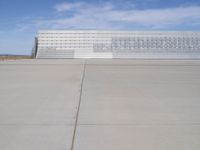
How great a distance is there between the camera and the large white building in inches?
1252

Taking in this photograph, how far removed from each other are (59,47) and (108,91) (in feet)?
87.4

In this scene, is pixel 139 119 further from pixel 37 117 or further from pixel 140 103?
pixel 37 117

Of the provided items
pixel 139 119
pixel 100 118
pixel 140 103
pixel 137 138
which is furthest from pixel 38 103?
pixel 137 138

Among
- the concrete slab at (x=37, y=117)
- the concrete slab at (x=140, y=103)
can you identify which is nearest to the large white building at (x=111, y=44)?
the concrete slab at (x=140, y=103)

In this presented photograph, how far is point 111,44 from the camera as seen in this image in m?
32.2

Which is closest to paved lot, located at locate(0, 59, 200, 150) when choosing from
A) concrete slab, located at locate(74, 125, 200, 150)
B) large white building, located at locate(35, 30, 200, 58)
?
concrete slab, located at locate(74, 125, 200, 150)

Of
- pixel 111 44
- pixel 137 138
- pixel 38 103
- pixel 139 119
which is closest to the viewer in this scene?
pixel 137 138

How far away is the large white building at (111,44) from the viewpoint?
31812 mm

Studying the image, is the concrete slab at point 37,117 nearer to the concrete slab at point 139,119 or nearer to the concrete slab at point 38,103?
the concrete slab at point 38,103

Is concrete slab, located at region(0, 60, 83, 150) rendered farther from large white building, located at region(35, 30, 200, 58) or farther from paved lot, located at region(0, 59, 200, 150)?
large white building, located at region(35, 30, 200, 58)

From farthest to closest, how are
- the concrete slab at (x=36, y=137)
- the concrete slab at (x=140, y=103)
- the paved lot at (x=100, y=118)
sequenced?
the concrete slab at (x=140, y=103) → the paved lot at (x=100, y=118) → the concrete slab at (x=36, y=137)

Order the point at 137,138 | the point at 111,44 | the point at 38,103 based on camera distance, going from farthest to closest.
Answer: the point at 111,44 → the point at 38,103 → the point at 137,138

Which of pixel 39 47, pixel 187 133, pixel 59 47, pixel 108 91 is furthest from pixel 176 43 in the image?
pixel 187 133

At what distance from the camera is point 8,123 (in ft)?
12.8
